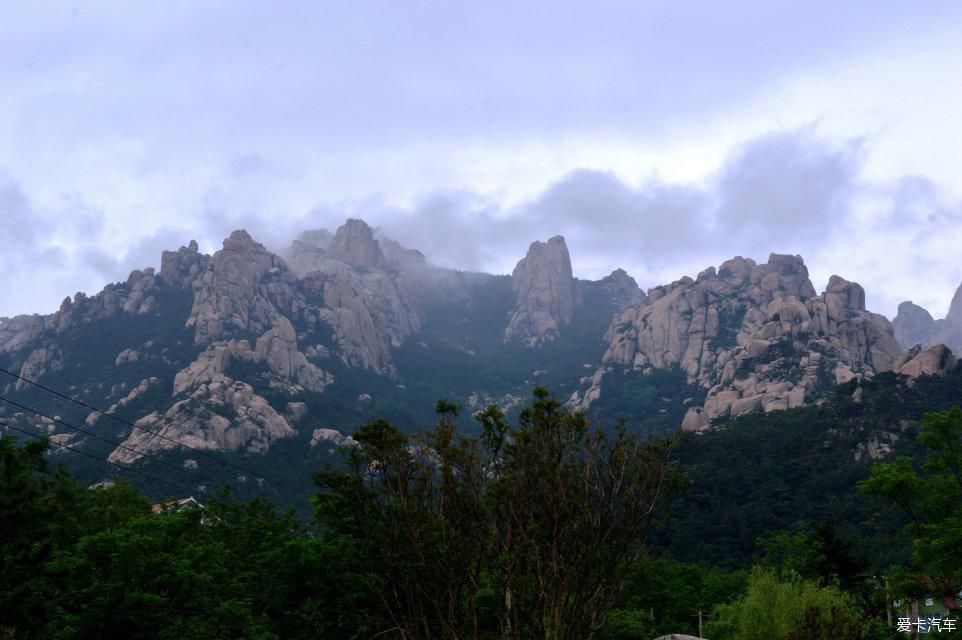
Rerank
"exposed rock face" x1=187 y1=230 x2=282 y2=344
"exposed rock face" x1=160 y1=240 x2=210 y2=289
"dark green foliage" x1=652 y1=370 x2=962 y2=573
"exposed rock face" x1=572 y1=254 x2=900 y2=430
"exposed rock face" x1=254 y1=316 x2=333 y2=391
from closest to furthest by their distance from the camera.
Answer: "dark green foliage" x1=652 y1=370 x2=962 y2=573 < "exposed rock face" x1=572 y1=254 x2=900 y2=430 < "exposed rock face" x1=254 y1=316 x2=333 y2=391 < "exposed rock face" x1=187 y1=230 x2=282 y2=344 < "exposed rock face" x1=160 y1=240 x2=210 y2=289

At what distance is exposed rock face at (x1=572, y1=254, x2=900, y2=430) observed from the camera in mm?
127812

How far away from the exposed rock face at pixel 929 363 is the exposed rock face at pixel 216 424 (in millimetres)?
82290

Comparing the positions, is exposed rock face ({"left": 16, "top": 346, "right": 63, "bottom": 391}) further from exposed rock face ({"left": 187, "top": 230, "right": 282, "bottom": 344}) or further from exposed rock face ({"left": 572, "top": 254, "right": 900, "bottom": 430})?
exposed rock face ({"left": 572, "top": 254, "right": 900, "bottom": 430})

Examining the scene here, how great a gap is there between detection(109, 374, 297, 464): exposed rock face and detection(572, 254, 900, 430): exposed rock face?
6174cm

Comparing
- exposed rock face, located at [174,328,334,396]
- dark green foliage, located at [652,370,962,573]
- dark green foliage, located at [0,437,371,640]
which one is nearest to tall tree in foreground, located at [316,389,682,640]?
dark green foliage, located at [0,437,371,640]

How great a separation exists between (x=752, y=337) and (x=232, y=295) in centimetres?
9119

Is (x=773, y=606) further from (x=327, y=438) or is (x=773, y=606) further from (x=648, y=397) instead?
(x=648, y=397)

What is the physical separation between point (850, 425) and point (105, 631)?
292ft

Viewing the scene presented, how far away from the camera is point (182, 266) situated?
172125mm

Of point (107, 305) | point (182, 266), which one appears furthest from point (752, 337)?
point (107, 305)

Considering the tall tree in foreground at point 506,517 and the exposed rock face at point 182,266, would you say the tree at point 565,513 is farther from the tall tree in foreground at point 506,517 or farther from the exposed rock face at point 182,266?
the exposed rock face at point 182,266

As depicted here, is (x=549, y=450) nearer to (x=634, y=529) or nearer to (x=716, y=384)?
(x=634, y=529)

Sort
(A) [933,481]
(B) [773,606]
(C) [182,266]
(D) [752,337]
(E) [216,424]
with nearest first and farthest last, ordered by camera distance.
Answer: (A) [933,481]
(B) [773,606]
(E) [216,424]
(D) [752,337]
(C) [182,266]

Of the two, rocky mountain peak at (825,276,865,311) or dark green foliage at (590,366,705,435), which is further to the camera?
rocky mountain peak at (825,276,865,311)
